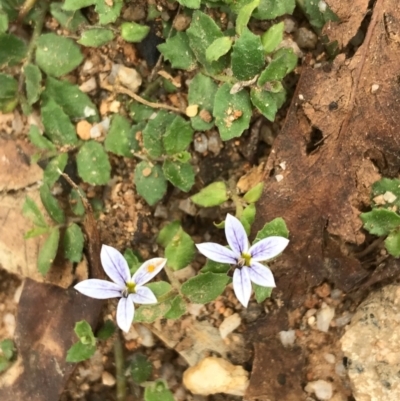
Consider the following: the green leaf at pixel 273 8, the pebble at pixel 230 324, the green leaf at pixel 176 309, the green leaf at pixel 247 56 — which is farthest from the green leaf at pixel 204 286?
the green leaf at pixel 273 8

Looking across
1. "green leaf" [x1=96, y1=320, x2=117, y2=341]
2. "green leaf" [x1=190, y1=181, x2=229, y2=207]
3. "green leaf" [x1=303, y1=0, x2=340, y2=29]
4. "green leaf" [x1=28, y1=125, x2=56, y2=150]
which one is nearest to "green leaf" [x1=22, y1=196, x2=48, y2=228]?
"green leaf" [x1=28, y1=125, x2=56, y2=150]

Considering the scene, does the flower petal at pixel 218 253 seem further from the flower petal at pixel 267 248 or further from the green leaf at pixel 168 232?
the green leaf at pixel 168 232

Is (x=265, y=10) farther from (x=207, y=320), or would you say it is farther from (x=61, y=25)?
(x=207, y=320)

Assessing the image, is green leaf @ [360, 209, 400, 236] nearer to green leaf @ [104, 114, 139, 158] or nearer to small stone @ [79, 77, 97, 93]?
green leaf @ [104, 114, 139, 158]

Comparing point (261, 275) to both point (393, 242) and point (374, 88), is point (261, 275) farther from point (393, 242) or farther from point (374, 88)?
point (374, 88)

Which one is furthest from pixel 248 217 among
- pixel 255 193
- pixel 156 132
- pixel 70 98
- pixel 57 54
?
pixel 57 54

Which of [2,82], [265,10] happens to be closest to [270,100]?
[265,10]
